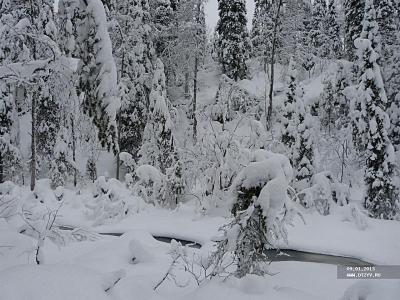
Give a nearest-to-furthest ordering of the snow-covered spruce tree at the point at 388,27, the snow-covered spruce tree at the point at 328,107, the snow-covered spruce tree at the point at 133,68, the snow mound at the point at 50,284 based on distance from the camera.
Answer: the snow mound at the point at 50,284
the snow-covered spruce tree at the point at 388,27
the snow-covered spruce tree at the point at 133,68
the snow-covered spruce tree at the point at 328,107

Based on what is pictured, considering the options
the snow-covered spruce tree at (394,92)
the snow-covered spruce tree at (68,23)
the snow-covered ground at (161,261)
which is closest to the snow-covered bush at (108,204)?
the snow-covered ground at (161,261)

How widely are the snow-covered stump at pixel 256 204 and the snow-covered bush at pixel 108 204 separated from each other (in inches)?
402

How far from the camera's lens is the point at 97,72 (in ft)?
18.2

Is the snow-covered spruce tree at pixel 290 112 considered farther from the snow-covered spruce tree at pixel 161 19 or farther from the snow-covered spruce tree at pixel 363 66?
the snow-covered spruce tree at pixel 161 19

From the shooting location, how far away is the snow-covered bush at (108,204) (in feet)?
54.5

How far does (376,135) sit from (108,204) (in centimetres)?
1129

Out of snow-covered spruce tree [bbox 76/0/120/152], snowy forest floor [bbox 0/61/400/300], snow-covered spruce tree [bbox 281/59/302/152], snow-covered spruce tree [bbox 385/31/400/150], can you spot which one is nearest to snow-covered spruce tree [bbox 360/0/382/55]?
snow-covered spruce tree [bbox 385/31/400/150]

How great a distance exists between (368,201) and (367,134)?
2942 mm

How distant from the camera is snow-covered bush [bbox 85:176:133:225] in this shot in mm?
16609

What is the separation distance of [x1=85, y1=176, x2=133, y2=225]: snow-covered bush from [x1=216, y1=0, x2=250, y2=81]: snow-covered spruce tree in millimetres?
18726

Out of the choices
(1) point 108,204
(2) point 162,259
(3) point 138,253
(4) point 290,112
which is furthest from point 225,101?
(3) point 138,253

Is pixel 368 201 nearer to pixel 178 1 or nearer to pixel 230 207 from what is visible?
pixel 230 207

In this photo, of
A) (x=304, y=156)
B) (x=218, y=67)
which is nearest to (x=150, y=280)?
(x=304, y=156)

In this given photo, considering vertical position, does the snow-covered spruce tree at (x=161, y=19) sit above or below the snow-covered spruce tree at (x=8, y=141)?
above
